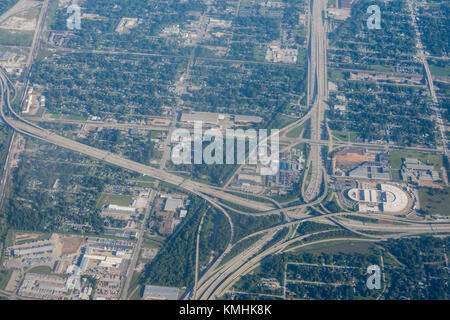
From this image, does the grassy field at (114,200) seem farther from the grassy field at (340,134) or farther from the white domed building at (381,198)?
the grassy field at (340,134)

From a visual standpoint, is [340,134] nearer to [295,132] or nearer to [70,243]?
[295,132]

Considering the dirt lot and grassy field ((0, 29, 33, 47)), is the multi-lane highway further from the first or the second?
grassy field ((0, 29, 33, 47))

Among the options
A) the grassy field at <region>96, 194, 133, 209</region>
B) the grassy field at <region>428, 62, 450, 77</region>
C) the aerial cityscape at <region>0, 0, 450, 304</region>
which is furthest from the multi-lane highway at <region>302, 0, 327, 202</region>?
the grassy field at <region>96, 194, 133, 209</region>


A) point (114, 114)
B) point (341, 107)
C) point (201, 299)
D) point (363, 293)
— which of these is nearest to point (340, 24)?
point (341, 107)

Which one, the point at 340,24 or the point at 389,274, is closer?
the point at 389,274

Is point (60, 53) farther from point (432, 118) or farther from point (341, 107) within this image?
point (432, 118)
